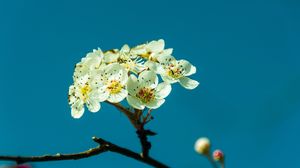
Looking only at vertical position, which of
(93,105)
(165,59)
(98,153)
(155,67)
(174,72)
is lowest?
(98,153)

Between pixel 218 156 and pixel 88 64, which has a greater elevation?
pixel 88 64

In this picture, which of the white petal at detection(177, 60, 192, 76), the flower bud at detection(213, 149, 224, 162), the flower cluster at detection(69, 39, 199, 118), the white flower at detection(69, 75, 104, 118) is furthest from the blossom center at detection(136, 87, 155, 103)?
the flower bud at detection(213, 149, 224, 162)

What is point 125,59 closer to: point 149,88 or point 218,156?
point 149,88

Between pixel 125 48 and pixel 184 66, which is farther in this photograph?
pixel 184 66

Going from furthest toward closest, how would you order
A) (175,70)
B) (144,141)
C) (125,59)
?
(175,70)
(125,59)
(144,141)

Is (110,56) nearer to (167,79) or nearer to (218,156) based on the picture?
(167,79)

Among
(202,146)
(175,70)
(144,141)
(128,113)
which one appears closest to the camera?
(144,141)

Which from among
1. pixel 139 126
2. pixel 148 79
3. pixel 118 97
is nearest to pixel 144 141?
pixel 139 126
